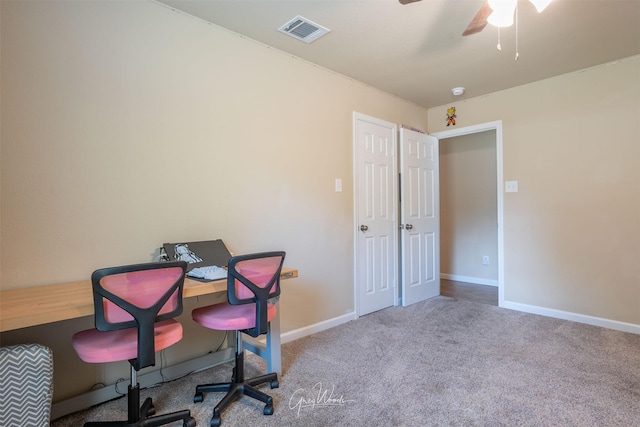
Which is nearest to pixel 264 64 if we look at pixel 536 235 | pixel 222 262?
pixel 222 262

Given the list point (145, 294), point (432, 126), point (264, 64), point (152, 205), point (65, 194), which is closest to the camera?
point (145, 294)

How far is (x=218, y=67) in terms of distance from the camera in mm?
2428

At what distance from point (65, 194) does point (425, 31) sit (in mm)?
2553

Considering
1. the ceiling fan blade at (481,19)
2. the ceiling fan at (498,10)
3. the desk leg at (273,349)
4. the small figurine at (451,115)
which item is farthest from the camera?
the small figurine at (451,115)

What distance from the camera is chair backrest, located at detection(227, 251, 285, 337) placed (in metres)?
1.78

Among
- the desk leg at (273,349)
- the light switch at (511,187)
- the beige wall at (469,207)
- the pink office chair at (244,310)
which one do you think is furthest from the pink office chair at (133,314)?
the beige wall at (469,207)

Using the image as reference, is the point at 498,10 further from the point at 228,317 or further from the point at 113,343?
the point at 113,343

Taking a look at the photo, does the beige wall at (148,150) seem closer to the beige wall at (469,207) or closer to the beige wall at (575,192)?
the beige wall at (575,192)

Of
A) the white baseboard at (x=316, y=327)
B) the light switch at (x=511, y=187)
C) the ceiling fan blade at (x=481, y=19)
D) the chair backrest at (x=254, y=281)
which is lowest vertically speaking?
the white baseboard at (x=316, y=327)

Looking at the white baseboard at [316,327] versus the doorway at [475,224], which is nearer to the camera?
the white baseboard at [316,327]

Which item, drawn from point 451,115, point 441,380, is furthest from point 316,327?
point 451,115

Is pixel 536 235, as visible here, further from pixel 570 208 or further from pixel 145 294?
pixel 145 294

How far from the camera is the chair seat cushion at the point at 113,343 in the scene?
4.72 ft

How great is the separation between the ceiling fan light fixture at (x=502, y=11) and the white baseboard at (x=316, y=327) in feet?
8.40
